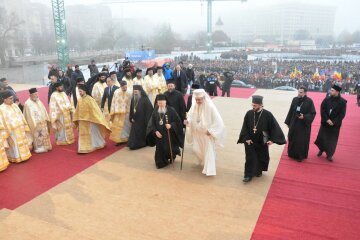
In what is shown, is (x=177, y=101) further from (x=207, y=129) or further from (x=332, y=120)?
(x=332, y=120)

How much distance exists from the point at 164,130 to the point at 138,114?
1329 millimetres

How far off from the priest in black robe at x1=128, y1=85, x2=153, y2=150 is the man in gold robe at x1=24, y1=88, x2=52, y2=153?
2004 mm

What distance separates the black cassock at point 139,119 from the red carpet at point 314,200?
10.6ft

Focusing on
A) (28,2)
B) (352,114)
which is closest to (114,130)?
(352,114)

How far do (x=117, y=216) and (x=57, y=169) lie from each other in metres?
2.40

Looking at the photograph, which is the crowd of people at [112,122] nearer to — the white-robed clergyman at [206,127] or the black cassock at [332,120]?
the white-robed clergyman at [206,127]

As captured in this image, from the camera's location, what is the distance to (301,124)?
21.4 feet

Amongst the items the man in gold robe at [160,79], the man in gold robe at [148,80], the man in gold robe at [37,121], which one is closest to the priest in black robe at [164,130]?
the man in gold robe at [37,121]

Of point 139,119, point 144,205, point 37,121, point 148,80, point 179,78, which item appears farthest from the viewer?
point 179,78

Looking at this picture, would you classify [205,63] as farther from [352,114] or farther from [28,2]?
[28,2]

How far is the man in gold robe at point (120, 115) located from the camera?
7.79 meters

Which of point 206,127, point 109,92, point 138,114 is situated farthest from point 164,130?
point 109,92

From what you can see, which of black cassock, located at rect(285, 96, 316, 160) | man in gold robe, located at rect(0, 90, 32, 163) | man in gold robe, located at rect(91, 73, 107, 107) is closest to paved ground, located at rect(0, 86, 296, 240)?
black cassock, located at rect(285, 96, 316, 160)

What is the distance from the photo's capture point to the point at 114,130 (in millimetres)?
7941
